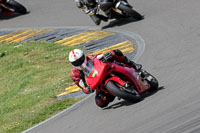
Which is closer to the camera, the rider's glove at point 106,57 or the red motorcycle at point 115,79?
the red motorcycle at point 115,79

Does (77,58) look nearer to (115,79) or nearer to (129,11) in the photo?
(115,79)

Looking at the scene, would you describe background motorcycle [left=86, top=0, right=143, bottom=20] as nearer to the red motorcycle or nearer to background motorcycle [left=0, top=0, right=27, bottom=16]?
background motorcycle [left=0, top=0, right=27, bottom=16]

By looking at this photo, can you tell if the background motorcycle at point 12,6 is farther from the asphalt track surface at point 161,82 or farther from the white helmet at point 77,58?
the white helmet at point 77,58

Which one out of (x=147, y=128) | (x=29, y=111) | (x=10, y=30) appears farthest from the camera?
(x=10, y=30)

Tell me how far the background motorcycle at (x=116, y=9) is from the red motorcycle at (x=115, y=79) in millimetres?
6096

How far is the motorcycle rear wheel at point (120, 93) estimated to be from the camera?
7740 mm

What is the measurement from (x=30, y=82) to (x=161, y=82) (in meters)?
4.50

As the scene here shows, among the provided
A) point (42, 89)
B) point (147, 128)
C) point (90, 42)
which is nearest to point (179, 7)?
point (90, 42)

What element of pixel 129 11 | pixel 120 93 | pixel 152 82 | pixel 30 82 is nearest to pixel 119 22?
pixel 129 11

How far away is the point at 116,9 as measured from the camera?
14.7 meters

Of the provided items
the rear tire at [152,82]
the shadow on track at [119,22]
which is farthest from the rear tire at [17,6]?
the rear tire at [152,82]

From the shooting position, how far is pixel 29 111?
400 inches

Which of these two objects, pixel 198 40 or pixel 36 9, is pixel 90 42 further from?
pixel 36 9

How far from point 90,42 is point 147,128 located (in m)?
7.86
